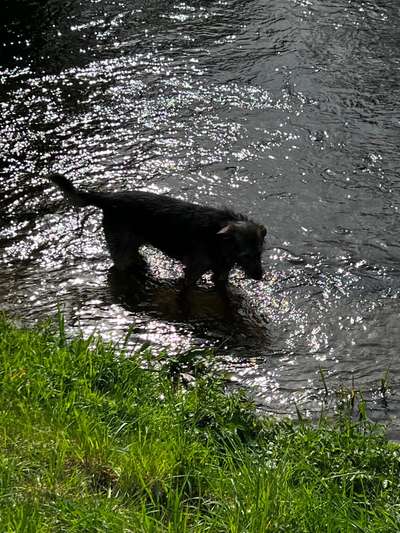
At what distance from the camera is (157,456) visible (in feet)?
15.2

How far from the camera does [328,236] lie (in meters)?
8.31

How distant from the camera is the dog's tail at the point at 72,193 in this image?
25.4 ft

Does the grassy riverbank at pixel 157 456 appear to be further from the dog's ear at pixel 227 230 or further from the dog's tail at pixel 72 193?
the dog's tail at pixel 72 193

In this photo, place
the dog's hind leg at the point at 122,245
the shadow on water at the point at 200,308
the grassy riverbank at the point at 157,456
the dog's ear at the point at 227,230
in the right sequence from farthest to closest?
the dog's hind leg at the point at 122,245, the dog's ear at the point at 227,230, the shadow on water at the point at 200,308, the grassy riverbank at the point at 157,456

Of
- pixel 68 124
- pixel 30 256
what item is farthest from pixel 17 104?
pixel 30 256

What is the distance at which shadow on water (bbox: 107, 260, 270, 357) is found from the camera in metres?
7.08

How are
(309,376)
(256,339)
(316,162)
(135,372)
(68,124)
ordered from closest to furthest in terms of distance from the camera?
(135,372) < (309,376) < (256,339) < (316,162) < (68,124)

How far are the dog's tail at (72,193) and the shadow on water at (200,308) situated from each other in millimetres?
670

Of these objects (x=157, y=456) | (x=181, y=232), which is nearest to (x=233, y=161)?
(x=181, y=232)

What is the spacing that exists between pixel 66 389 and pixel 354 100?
665 centimetres

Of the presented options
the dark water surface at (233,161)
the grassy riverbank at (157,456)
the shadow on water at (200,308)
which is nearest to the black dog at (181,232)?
the shadow on water at (200,308)

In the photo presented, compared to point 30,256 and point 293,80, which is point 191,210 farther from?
point 293,80

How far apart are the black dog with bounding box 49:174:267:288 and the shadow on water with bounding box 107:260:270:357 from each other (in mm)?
145

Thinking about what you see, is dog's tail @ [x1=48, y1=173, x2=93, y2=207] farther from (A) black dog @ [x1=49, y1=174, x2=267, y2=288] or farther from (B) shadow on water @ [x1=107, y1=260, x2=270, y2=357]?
(B) shadow on water @ [x1=107, y1=260, x2=270, y2=357]
